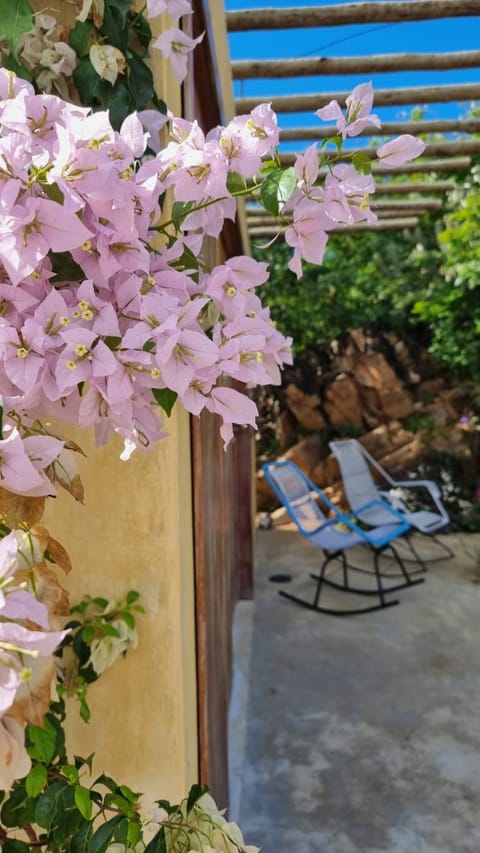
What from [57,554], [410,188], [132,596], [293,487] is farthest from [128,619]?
[410,188]

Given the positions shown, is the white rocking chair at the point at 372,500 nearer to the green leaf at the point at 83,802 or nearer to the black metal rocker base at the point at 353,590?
the black metal rocker base at the point at 353,590

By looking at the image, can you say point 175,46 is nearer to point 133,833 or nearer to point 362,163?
point 362,163

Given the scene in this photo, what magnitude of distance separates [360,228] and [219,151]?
16.7 feet

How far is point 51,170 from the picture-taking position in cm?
47

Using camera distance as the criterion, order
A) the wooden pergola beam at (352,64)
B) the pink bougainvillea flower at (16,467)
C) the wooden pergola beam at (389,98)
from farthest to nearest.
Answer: the wooden pergola beam at (389,98) < the wooden pergola beam at (352,64) < the pink bougainvillea flower at (16,467)

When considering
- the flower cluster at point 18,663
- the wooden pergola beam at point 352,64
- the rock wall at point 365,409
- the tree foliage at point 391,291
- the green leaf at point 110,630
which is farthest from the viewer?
the rock wall at point 365,409

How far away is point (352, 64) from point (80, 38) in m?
2.37

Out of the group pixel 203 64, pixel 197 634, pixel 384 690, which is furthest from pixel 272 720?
pixel 203 64

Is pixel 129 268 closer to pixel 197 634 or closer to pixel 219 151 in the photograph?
pixel 219 151

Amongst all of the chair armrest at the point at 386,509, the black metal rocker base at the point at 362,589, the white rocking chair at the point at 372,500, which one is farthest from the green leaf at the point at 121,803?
the white rocking chair at the point at 372,500

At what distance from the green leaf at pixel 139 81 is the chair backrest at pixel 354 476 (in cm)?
461

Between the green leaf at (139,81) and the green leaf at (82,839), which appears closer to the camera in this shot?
the green leaf at (82,839)

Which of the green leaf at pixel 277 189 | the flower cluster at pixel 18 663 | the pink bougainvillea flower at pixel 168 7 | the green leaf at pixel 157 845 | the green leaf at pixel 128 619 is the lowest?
the green leaf at pixel 157 845

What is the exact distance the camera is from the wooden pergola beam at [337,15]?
2.50m
